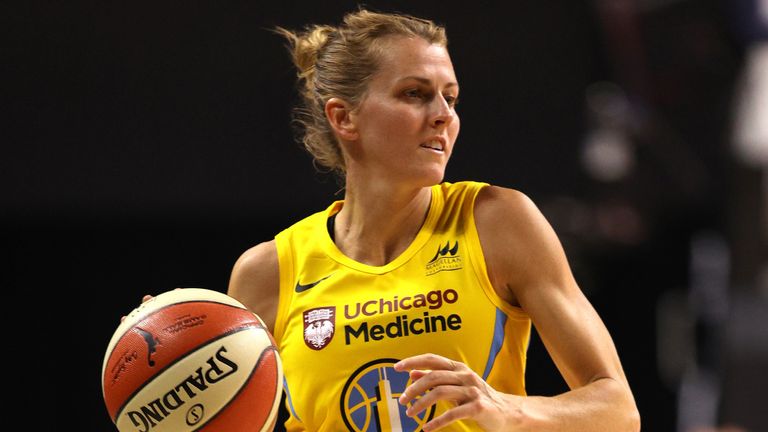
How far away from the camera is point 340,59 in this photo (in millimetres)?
3385

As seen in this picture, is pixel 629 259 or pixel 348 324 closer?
pixel 348 324

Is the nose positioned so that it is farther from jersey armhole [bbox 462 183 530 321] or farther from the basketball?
the basketball

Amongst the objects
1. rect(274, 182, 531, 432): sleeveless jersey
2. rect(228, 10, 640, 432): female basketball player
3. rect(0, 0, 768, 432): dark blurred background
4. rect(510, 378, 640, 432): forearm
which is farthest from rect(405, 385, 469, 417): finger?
rect(0, 0, 768, 432): dark blurred background

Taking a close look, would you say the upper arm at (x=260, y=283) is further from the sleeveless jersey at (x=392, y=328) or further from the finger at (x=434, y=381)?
the finger at (x=434, y=381)

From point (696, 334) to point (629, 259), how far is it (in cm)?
74

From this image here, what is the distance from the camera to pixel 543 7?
26.6 ft

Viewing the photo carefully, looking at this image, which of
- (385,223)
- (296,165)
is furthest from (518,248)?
(296,165)

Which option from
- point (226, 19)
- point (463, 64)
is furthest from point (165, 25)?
point (463, 64)

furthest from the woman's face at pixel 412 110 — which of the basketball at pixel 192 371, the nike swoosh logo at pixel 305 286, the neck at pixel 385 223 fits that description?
the basketball at pixel 192 371

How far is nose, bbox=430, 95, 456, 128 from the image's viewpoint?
320 centimetres

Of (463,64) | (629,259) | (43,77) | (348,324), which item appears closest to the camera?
(348,324)

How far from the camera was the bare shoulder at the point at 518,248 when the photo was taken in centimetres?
309

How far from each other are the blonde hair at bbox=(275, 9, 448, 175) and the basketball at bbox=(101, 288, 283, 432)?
0.74 m

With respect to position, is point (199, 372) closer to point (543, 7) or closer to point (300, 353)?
point (300, 353)
